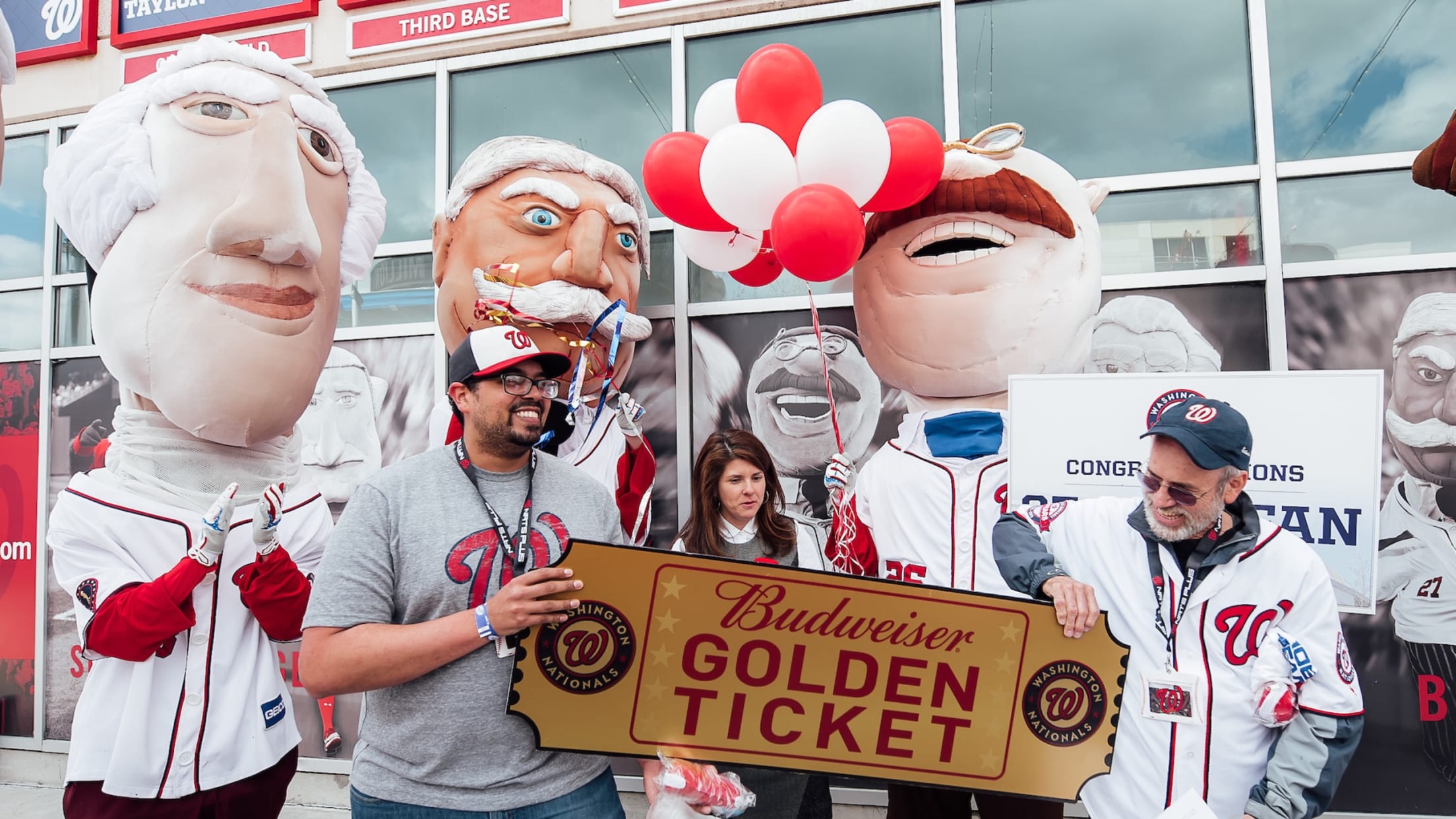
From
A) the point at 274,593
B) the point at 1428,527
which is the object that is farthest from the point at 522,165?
the point at 1428,527

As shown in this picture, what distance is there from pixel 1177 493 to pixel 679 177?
179 cm

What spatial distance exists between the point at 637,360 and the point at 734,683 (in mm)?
2312

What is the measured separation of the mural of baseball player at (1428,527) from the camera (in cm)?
332

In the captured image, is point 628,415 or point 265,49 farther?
point 265,49

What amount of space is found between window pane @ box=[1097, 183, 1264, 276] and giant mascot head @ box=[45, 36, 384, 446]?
3.35 m

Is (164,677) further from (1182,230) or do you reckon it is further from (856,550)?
(1182,230)

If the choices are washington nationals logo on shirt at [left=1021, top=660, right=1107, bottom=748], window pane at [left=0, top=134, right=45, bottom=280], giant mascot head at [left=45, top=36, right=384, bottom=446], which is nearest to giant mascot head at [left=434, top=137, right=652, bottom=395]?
giant mascot head at [left=45, top=36, right=384, bottom=446]

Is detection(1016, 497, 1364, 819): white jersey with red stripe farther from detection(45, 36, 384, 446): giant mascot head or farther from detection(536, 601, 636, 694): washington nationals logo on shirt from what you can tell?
detection(45, 36, 384, 446): giant mascot head

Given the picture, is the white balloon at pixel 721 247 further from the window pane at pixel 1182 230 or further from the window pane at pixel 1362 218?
the window pane at pixel 1362 218

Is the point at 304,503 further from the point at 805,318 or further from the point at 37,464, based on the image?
the point at 37,464

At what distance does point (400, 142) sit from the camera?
4555mm

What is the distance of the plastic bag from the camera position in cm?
191

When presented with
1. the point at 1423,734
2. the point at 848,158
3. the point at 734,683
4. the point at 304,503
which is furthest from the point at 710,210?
the point at 1423,734

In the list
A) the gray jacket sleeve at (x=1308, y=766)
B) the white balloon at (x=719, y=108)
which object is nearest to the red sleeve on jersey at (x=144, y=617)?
the white balloon at (x=719, y=108)
